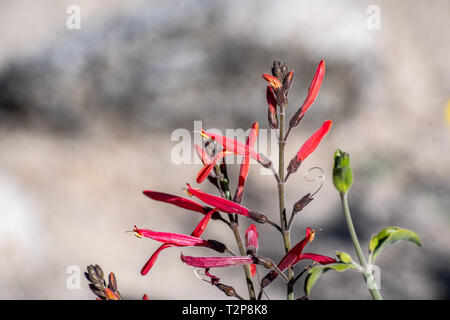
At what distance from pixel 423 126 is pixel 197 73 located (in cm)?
72

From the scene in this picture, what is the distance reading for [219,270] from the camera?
1293mm

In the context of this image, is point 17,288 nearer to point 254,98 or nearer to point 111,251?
point 111,251

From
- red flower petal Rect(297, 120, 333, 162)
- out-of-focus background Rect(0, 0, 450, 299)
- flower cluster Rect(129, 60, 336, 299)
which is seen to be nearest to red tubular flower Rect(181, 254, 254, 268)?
flower cluster Rect(129, 60, 336, 299)

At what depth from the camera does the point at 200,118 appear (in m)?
1.37

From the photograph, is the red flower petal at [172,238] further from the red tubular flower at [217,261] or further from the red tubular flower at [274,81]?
the red tubular flower at [274,81]

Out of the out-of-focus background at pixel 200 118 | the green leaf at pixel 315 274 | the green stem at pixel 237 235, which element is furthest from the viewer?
the out-of-focus background at pixel 200 118


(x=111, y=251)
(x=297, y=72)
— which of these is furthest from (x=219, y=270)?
(x=297, y=72)

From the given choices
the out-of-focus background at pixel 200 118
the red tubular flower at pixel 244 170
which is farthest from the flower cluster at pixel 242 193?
the out-of-focus background at pixel 200 118

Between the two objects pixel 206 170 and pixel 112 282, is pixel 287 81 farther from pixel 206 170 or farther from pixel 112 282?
pixel 112 282

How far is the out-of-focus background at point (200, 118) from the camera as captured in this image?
1256mm
